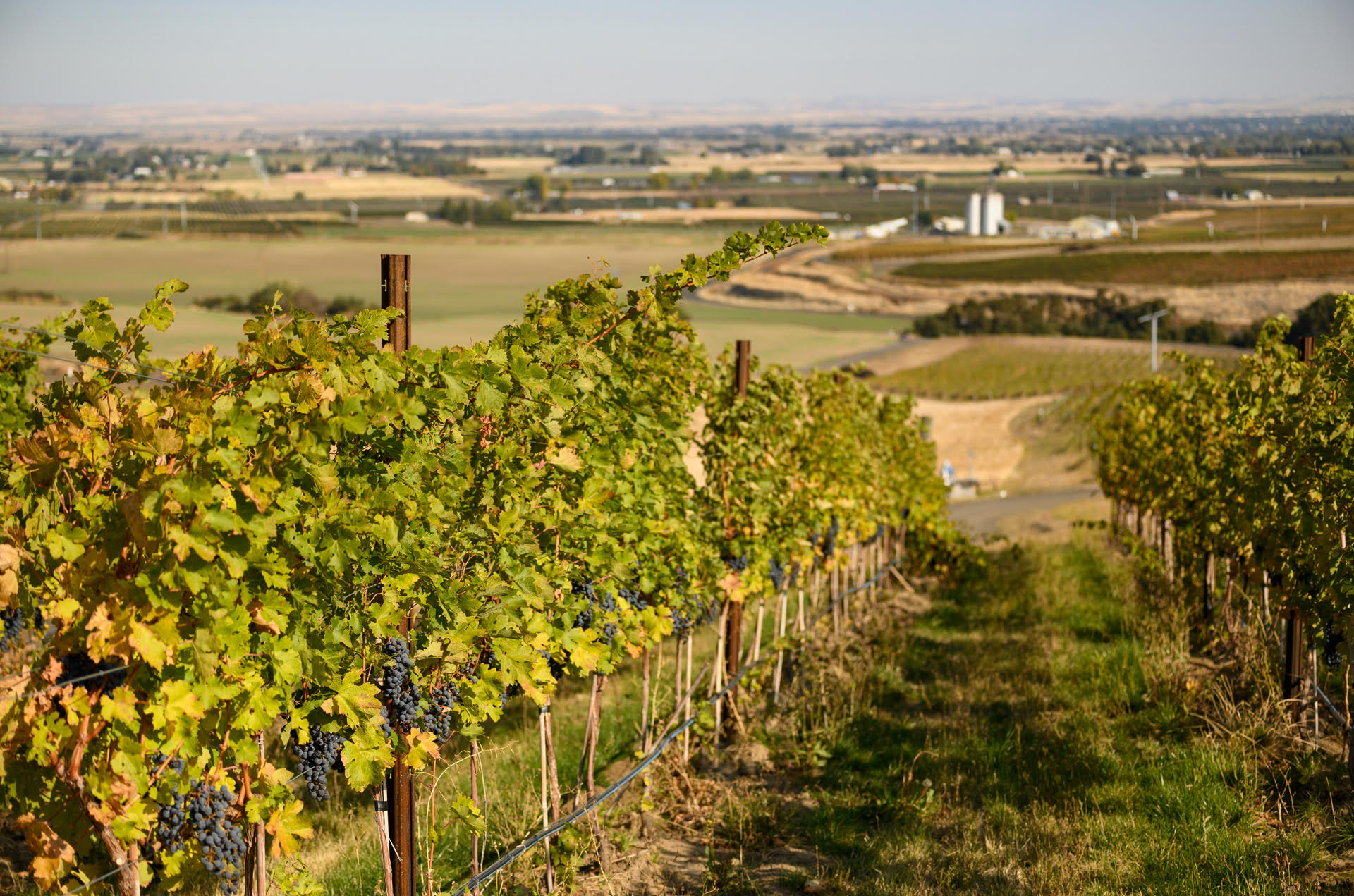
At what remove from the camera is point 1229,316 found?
70.4 m

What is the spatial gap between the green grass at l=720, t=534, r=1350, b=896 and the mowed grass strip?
68.3 m

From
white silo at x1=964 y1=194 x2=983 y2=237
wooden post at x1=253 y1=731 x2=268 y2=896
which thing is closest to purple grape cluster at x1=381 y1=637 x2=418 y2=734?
wooden post at x1=253 y1=731 x2=268 y2=896

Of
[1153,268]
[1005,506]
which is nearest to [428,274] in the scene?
[1153,268]

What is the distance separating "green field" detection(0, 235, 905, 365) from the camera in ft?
208

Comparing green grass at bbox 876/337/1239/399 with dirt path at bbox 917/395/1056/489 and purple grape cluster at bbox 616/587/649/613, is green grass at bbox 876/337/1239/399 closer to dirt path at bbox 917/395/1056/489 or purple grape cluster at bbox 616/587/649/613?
dirt path at bbox 917/395/1056/489

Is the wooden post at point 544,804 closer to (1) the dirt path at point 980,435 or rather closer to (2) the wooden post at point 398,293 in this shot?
(2) the wooden post at point 398,293

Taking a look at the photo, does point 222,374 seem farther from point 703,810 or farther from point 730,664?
point 730,664

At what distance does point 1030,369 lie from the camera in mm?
67000

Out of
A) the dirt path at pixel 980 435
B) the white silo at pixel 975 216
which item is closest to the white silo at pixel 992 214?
the white silo at pixel 975 216

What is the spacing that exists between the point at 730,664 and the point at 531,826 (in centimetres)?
255

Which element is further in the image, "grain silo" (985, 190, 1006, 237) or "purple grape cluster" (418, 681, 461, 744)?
"grain silo" (985, 190, 1006, 237)

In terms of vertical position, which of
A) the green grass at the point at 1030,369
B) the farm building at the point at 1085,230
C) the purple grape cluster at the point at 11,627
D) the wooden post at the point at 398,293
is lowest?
the green grass at the point at 1030,369

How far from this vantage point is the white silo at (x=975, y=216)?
402 feet

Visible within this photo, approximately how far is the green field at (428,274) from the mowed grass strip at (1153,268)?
1418 cm
